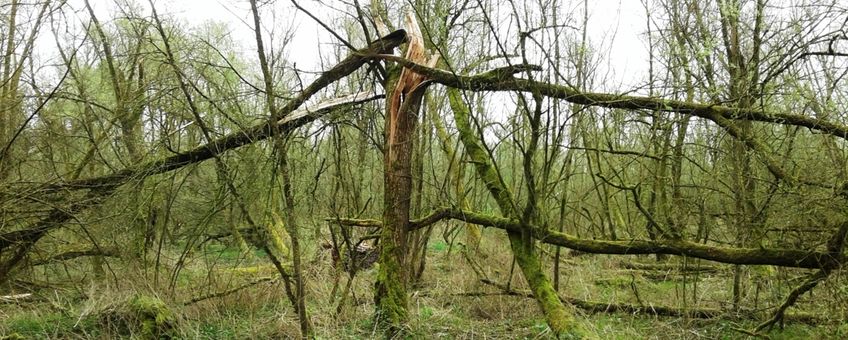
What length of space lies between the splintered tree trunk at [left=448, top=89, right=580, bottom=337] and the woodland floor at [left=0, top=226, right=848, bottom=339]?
18.5 inches

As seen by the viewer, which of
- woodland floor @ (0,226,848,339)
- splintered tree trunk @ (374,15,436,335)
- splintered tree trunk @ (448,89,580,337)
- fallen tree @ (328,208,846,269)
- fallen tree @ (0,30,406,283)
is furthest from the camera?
fallen tree @ (0,30,406,283)

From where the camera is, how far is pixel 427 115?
11.3 m

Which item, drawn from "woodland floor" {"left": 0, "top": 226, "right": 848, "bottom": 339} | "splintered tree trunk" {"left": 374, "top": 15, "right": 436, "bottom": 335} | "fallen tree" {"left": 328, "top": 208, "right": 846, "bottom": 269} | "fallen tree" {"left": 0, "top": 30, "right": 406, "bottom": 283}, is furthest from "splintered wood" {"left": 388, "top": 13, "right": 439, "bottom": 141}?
"woodland floor" {"left": 0, "top": 226, "right": 848, "bottom": 339}

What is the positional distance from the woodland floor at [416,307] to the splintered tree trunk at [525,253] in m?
0.47

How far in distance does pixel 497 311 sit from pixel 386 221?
8.55 feet

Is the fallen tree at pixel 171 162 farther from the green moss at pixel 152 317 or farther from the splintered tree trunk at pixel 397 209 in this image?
the green moss at pixel 152 317

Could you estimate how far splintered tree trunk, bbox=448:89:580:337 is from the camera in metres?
5.91

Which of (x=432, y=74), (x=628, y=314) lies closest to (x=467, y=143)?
(x=432, y=74)

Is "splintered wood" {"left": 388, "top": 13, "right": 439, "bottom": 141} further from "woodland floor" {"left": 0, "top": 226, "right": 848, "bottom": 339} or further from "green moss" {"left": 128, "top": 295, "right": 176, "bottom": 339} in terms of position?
"green moss" {"left": 128, "top": 295, "right": 176, "bottom": 339}

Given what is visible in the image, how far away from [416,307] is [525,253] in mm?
2124

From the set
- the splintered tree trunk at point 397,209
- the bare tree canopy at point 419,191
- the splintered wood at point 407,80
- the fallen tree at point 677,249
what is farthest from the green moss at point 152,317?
the splintered wood at point 407,80

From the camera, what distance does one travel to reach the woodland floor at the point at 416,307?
679 centimetres

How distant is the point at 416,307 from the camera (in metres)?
7.88

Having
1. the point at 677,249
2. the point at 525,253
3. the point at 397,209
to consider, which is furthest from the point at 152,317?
the point at 677,249
